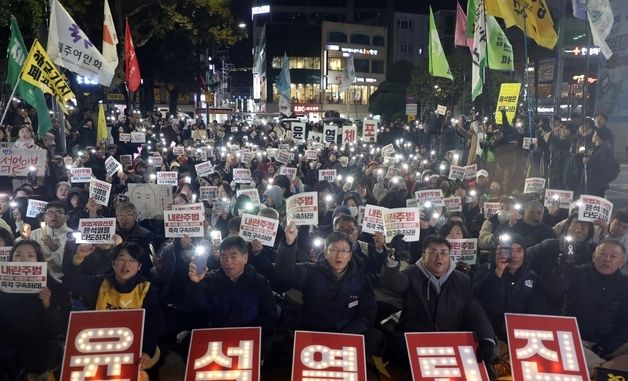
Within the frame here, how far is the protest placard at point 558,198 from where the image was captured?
8391mm

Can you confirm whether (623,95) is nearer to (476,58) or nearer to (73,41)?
(476,58)

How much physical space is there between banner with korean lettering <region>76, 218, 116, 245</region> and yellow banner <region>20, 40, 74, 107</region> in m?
5.06

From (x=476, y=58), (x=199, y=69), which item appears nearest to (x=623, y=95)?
(x=476, y=58)

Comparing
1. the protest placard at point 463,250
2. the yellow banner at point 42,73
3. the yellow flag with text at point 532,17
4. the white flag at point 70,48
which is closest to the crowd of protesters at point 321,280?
the protest placard at point 463,250

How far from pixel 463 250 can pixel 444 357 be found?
2.07 meters

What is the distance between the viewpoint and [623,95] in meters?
22.9

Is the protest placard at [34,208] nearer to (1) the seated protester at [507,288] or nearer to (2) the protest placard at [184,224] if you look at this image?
(2) the protest placard at [184,224]

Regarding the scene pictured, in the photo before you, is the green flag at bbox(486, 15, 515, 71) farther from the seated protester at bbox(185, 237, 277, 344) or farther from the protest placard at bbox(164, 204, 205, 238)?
the seated protester at bbox(185, 237, 277, 344)

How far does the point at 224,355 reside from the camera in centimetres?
427

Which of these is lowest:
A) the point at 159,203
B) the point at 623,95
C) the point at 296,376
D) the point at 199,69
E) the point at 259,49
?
the point at 296,376

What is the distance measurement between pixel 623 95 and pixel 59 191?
73.4 ft

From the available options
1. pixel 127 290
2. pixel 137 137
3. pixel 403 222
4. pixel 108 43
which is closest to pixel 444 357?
pixel 403 222

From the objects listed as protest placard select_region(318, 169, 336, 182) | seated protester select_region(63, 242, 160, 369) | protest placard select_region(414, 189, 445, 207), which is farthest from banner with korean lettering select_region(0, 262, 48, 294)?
protest placard select_region(318, 169, 336, 182)

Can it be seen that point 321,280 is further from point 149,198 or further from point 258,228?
point 149,198
